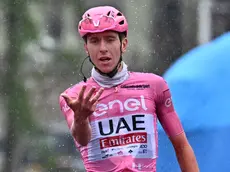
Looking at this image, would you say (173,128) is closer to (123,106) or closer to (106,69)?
(123,106)

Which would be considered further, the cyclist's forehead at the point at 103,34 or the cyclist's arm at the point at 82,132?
the cyclist's forehead at the point at 103,34

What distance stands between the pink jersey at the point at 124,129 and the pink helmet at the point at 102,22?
1.00 feet

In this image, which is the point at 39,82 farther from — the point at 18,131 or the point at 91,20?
the point at 91,20

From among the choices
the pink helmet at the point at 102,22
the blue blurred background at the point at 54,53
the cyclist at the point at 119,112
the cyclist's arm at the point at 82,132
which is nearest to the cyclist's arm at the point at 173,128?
the cyclist at the point at 119,112

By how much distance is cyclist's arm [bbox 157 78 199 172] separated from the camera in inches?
172

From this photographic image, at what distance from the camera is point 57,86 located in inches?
360

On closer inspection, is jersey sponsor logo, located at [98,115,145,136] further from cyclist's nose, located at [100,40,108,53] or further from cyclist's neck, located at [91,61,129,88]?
cyclist's nose, located at [100,40,108,53]

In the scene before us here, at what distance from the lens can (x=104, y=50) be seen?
424 centimetres

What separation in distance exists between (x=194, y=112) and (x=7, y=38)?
4251 mm

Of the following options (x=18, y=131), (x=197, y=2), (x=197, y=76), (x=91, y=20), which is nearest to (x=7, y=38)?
(x=18, y=131)

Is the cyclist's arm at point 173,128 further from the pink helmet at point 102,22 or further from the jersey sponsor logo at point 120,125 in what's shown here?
the pink helmet at point 102,22

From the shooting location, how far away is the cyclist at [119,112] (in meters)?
4.23

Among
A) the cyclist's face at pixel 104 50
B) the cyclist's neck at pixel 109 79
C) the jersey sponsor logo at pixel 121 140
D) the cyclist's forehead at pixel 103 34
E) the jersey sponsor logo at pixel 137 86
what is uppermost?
the cyclist's forehead at pixel 103 34

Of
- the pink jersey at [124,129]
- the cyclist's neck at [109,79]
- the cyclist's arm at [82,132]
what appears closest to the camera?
the cyclist's arm at [82,132]
